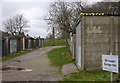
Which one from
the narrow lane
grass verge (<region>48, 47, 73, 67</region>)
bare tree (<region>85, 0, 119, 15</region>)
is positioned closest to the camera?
the narrow lane

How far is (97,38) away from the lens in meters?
11.5

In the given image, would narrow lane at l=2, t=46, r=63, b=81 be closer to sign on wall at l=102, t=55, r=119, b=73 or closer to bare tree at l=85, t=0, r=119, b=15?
sign on wall at l=102, t=55, r=119, b=73

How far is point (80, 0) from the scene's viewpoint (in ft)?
101

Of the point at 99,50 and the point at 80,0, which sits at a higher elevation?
the point at 80,0

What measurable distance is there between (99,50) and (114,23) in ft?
5.80

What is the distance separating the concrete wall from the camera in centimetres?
1139

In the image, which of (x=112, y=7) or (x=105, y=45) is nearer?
(x=105, y=45)

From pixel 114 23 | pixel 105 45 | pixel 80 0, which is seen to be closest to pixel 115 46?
pixel 105 45

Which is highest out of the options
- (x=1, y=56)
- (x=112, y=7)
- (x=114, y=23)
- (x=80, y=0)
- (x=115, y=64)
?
(x=80, y=0)

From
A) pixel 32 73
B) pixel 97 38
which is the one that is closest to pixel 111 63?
pixel 97 38

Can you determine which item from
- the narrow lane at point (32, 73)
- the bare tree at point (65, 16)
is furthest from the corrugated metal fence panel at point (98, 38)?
the bare tree at point (65, 16)

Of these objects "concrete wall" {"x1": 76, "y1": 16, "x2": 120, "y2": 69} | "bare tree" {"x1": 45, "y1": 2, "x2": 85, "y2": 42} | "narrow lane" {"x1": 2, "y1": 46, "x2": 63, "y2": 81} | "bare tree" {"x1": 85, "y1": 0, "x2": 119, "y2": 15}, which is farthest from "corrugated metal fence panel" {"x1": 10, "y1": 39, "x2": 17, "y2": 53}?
"concrete wall" {"x1": 76, "y1": 16, "x2": 120, "y2": 69}

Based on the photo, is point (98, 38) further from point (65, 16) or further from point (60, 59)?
point (65, 16)

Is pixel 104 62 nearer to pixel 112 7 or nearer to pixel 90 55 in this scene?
pixel 90 55
